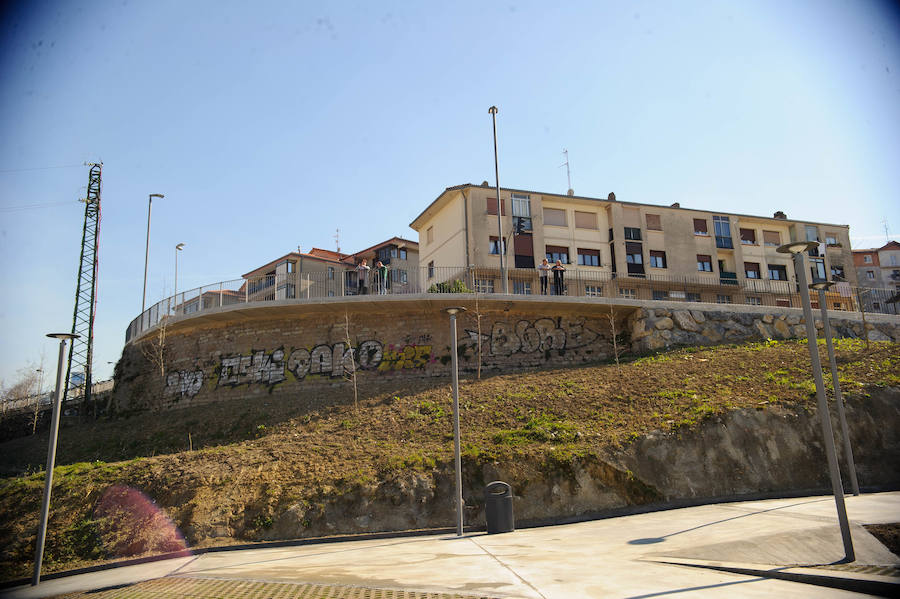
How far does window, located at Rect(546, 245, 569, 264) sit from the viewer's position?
1426 inches

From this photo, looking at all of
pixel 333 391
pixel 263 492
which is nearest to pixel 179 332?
pixel 333 391

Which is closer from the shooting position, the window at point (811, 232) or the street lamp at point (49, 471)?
the street lamp at point (49, 471)

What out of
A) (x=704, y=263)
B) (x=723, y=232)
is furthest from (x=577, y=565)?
(x=723, y=232)

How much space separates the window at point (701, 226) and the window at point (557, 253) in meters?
10.2

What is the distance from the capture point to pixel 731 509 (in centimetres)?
1240

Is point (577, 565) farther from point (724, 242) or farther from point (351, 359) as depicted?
point (724, 242)

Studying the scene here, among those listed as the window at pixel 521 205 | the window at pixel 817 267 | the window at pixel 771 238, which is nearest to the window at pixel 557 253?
the window at pixel 521 205

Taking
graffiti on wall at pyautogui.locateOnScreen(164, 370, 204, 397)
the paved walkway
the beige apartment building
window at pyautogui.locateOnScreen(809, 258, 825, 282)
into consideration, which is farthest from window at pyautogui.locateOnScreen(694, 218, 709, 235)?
graffiti on wall at pyautogui.locateOnScreen(164, 370, 204, 397)

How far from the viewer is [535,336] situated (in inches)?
875

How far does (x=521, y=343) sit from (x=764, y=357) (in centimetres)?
814

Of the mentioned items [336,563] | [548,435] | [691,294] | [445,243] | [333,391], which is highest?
[445,243]

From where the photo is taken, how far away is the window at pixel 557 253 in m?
36.2

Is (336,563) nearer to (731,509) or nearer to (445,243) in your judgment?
(731,509)

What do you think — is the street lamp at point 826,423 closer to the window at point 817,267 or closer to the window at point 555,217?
the window at point 555,217
